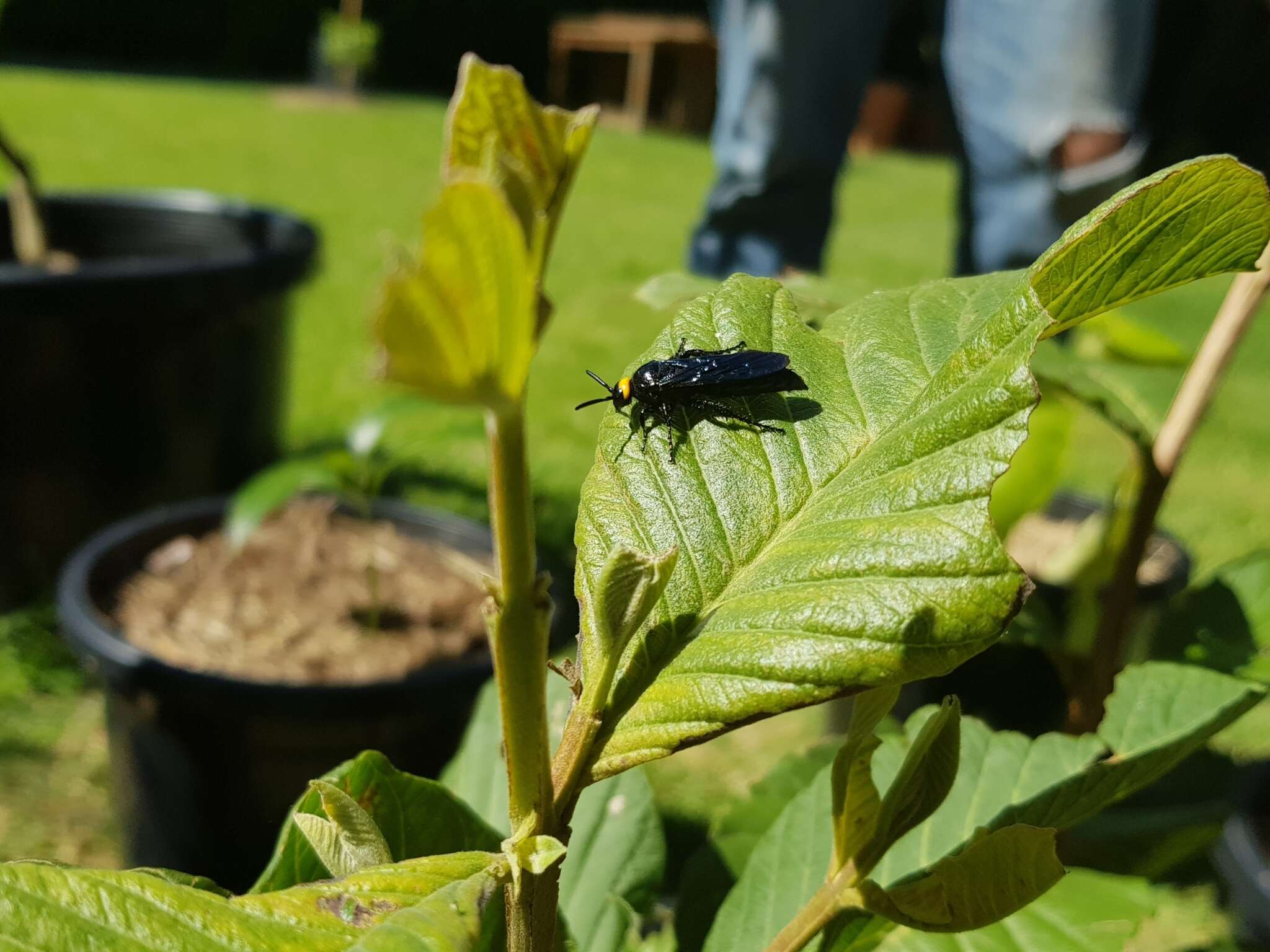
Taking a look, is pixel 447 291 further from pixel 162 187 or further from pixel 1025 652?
pixel 162 187

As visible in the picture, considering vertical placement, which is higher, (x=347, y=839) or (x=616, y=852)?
(x=347, y=839)

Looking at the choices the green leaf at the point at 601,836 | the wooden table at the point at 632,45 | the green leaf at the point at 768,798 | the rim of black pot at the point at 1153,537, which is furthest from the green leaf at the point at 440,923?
the wooden table at the point at 632,45

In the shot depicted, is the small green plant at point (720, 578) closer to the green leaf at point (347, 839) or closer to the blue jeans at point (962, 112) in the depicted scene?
the green leaf at point (347, 839)

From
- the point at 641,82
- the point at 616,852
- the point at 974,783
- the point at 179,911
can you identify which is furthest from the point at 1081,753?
the point at 641,82

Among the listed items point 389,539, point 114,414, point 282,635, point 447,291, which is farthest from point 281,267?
point 447,291

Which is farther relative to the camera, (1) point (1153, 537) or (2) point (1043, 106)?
(1) point (1153, 537)

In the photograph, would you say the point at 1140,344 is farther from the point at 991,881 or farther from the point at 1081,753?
the point at 991,881

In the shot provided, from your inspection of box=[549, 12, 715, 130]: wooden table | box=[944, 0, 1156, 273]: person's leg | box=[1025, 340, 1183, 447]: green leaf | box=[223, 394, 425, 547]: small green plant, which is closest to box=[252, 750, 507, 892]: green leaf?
box=[1025, 340, 1183, 447]: green leaf
